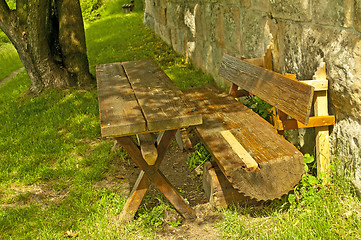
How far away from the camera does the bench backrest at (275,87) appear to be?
2707 mm

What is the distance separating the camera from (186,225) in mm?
3117

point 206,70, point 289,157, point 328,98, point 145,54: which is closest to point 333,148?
point 328,98

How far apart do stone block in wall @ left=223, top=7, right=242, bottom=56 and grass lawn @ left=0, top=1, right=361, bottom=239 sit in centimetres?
132

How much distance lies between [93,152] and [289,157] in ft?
8.74

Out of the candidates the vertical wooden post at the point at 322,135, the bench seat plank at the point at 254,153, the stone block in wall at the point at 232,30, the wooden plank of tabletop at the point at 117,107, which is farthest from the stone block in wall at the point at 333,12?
the stone block in wall at the point at 232,30

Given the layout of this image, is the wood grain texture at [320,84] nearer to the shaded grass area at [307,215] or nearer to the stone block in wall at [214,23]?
the shaded grass area at [307,215]

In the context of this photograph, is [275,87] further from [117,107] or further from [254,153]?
[117,107]

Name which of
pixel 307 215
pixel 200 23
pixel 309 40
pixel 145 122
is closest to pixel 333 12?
pixel 309 40

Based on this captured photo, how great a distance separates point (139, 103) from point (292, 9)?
1.53 metres

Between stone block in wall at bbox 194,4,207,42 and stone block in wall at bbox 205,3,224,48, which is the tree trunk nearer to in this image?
stone block in wall at bbox 194,4,207,42

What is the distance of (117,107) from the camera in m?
3.19

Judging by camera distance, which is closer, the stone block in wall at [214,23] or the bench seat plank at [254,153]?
the bench seat plank at [254,153]

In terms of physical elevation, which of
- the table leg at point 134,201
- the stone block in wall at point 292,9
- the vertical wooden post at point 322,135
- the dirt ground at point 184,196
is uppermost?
the stone block in wall at point 292,9

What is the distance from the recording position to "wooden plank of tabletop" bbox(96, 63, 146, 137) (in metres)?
2.73
